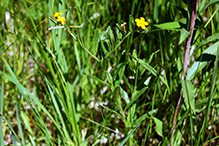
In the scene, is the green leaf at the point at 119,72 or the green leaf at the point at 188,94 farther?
the green leaf at the point at 119,72

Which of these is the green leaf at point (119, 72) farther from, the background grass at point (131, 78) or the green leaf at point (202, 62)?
the green leaf at point (202, 62)

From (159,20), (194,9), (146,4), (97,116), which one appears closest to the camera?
(194,9)

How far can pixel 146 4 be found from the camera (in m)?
1.51

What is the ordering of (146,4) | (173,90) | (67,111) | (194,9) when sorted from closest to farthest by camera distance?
(194,9), (67,111), (173,90), (146,4)

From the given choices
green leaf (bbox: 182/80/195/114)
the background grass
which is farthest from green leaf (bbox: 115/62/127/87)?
green leaf (bbox: 182/80/195/114)

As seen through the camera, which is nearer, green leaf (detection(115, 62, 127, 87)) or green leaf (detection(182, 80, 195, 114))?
green leaf (detection(182, 80, 195, 114))

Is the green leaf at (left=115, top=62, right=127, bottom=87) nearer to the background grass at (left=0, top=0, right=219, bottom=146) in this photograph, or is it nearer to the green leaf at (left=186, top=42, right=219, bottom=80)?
the background grass at (left=0, top=0, right=219, bottom=146)

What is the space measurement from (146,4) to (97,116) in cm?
77

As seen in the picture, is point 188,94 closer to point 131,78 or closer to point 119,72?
point 119,72

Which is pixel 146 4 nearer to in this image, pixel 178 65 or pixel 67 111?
pixel 178 65

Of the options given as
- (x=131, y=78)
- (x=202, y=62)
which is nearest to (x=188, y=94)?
(x=202, y=62)

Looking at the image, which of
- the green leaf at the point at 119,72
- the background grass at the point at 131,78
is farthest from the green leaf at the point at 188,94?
the green leaf at the point at 119,72

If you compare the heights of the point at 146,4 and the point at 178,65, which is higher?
the point at 146,4

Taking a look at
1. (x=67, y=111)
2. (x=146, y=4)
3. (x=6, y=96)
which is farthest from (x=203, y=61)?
(x=6, y=96)
